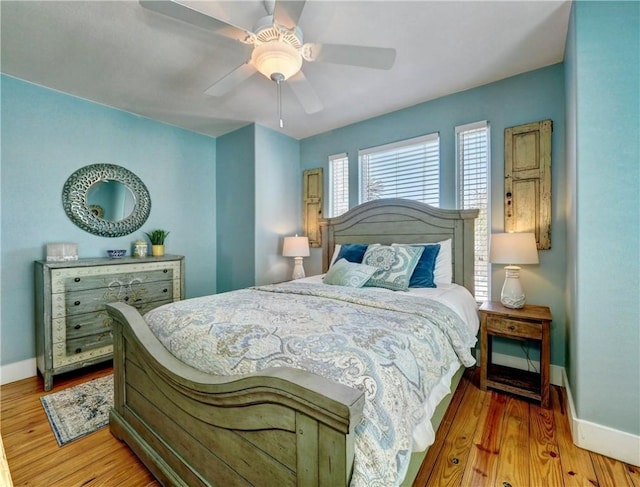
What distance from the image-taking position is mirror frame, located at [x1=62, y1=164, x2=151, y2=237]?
289 cm

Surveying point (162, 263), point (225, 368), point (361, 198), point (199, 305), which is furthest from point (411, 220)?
point (162, 263)

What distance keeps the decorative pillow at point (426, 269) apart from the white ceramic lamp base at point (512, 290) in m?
0.56

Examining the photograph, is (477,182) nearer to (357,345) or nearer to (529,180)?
(529,180)

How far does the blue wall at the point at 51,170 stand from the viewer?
2.57m

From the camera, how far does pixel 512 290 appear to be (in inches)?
92.9

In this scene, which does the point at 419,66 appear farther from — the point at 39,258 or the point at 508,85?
the point at 39,258

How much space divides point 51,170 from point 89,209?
456 mm

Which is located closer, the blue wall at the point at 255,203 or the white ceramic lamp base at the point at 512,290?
the white ceramic lamp base at the point at 512,290

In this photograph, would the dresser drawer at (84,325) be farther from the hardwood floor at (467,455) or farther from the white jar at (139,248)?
the white jar at (139,248)

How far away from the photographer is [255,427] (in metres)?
0.99

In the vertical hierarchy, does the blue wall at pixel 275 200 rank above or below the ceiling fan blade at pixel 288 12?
below

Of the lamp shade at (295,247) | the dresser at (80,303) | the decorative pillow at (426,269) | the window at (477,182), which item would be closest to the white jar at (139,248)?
the dresser at (80,303)

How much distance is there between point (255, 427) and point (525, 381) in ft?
7.63

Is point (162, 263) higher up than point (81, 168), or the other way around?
point (81, 168)
